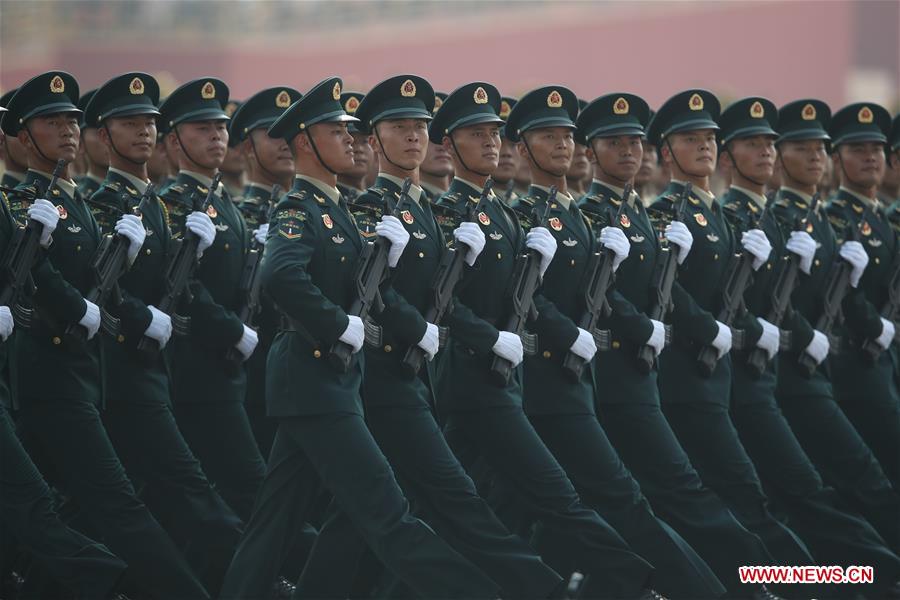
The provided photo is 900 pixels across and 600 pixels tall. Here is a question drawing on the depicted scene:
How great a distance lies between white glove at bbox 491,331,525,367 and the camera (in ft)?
25.1

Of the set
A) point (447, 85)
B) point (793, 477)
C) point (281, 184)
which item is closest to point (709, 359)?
point (793, 477)

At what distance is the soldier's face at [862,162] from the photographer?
9844 mm

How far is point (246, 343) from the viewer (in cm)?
850

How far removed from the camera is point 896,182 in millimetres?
10391

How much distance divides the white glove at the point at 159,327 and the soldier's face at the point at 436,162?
157 cm

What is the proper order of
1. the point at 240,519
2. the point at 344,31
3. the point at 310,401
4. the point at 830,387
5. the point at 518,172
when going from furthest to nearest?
the point at 344,31, the point at 518,172, the point at 830,387, the point at 240,519, the point at 310,401

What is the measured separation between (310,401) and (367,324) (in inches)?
18.9

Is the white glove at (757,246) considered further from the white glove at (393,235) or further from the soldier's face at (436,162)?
the white glove at (393,235)

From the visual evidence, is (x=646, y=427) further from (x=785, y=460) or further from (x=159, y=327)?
(x=159, y=327)

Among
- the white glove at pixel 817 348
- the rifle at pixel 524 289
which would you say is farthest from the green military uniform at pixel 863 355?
the rifle at pixel 524 289

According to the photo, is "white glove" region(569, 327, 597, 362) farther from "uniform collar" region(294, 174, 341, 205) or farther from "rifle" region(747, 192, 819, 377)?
"uniform collar" region(294, 174, 341, 205)

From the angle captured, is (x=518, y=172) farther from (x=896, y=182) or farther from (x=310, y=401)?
(x=310, y=401)

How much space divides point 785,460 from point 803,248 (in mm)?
1179

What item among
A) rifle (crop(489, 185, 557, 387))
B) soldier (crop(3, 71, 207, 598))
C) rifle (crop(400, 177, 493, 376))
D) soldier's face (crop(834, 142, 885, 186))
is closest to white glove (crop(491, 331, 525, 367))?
rifle (crop(489, 185, 557, 387))
